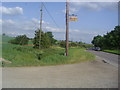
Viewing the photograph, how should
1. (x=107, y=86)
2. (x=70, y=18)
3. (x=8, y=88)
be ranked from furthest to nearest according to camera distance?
1. (x=70, y=18)
2. (x=107, y=86)
3. (x=8, y=88)

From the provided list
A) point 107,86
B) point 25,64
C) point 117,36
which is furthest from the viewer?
point 117,36

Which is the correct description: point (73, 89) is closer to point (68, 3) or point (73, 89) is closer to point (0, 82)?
point (0, 82)

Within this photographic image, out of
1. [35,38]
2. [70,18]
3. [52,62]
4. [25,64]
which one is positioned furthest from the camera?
[35,38]

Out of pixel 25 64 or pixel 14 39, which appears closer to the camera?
pixel 25 64

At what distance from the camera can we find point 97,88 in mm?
5797

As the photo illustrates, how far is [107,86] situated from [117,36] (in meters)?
45.9

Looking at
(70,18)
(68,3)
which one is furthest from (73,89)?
(68,3)

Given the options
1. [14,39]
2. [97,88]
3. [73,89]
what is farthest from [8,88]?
[14,39]

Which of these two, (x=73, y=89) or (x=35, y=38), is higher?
(x=35, y=38)

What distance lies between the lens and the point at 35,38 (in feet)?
116

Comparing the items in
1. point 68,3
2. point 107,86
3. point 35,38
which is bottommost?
point 107,86

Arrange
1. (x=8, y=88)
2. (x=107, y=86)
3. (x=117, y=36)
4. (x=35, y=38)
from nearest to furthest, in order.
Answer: (x=8, y=88), (x=107, y=86), (x=35, y=38), (x=117, y=36)

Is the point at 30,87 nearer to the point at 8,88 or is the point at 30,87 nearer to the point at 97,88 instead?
the point at 8,88

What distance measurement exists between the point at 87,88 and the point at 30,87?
6.70 feet
